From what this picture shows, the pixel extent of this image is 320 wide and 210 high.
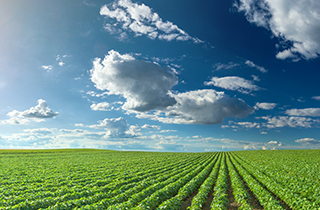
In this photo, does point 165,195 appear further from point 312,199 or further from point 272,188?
point 312,199

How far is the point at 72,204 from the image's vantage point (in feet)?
39.5

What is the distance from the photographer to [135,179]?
21.4 meters

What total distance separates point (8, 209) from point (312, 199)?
68.2ft

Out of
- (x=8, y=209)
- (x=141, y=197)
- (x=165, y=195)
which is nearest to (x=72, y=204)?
(x=8, y=209)

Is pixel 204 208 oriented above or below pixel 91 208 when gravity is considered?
below

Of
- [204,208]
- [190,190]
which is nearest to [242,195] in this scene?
[204,208]

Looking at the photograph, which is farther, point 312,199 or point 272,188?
point 272,188

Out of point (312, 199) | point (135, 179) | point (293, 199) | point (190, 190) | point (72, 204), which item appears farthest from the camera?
point (135, 179)

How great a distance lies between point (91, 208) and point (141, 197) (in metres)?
4.13

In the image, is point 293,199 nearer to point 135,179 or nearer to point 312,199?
point 312,199

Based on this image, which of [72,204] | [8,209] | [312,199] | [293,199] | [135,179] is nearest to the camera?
[8,209]

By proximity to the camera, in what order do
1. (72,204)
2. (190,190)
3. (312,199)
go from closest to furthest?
(72,204) < (312,199) < (190,190)

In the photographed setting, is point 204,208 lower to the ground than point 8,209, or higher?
lower

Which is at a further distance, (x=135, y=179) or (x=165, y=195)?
(x=135, y=179)
